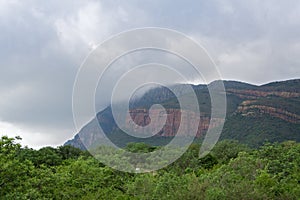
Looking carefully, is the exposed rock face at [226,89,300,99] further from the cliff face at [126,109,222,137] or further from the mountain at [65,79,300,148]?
the cliff face at [126,109,222,137]

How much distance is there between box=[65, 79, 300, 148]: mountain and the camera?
23609 mm

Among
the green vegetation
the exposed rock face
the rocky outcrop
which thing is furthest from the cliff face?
the exposed rock face

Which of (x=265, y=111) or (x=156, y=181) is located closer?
(x=156, y=181)

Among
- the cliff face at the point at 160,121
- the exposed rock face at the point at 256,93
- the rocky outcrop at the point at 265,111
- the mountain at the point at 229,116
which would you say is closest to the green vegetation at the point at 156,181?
the mountain at the point at 229,116

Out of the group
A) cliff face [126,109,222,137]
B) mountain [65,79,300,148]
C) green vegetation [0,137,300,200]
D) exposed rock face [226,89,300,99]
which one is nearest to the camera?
green vegetation [0,137,300,200]

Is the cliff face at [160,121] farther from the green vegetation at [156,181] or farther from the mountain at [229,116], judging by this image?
the green vegetation at [156,181]

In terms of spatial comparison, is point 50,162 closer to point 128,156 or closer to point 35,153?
point 35,153

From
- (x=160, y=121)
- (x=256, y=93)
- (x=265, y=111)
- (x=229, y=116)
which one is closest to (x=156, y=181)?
(x=160, y=121)

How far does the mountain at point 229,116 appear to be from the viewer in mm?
23609

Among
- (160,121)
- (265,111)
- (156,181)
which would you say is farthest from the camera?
(265,111)

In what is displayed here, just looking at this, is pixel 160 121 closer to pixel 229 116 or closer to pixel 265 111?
pixel 229 116

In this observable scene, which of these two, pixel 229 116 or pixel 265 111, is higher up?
pixel 265 111

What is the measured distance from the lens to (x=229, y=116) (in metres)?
77.5

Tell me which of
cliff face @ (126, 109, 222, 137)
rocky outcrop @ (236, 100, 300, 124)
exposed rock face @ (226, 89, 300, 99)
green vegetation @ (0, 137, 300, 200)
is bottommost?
green vegetation @ (0, 137, 300, 200)
